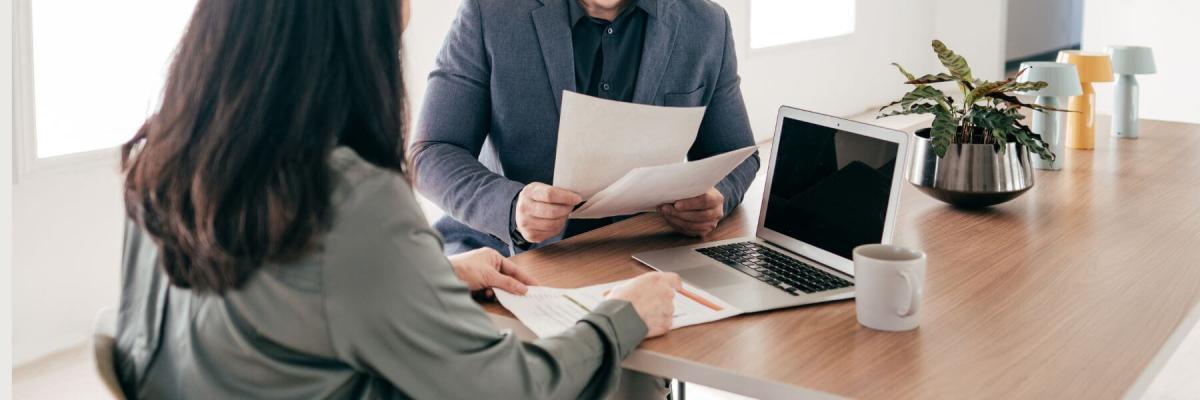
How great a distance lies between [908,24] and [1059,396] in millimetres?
8198

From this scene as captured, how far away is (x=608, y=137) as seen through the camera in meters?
1.75

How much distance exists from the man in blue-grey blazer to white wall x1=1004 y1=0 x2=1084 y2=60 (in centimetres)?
819

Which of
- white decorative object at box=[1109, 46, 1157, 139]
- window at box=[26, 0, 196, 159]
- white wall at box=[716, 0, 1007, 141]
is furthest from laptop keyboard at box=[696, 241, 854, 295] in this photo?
white wall at box=[716, 0, 1007, 141]

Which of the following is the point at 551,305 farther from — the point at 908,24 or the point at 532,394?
the point at 908,24

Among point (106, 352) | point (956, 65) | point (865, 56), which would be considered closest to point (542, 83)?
point (956, 65)

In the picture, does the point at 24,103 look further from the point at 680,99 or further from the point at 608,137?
the point at 608,137

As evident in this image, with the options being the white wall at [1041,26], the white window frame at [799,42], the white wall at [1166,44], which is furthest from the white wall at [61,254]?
the white wall at [1041,26]

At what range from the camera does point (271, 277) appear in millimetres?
1047

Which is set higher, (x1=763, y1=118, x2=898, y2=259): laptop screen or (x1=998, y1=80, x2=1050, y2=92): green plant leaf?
(x1=998, y1=80, x2=1050, y2=92): green plant leaf

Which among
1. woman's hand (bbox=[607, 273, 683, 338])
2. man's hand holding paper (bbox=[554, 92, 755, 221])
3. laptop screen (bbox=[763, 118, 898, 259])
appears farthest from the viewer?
man's hand holding paper (bbox=[554, 92, 755, 221])

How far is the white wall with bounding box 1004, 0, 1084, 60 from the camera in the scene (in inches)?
385

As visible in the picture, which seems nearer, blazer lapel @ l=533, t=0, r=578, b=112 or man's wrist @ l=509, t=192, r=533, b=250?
man's wrist @ l=509, t=192, r=533, b=250

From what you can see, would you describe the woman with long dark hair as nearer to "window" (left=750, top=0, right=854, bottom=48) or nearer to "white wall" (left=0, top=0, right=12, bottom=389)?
"white wall" (left=0, top=0, right=12, bottom=389)

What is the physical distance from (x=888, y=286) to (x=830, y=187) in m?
0.33
